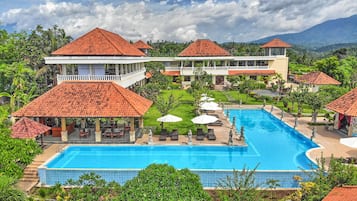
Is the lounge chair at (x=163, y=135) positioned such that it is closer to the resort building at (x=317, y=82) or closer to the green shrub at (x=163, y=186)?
the green shrub at (x=163, y=186)

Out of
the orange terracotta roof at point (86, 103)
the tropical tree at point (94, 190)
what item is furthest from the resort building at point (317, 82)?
the tropical tree at point (94, 190)

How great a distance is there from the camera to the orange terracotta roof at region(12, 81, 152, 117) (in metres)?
19.8

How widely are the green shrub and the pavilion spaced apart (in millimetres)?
11917

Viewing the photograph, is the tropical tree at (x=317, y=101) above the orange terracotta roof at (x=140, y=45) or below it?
below

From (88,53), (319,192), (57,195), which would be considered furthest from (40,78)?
(319,192)

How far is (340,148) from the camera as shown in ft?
63.0

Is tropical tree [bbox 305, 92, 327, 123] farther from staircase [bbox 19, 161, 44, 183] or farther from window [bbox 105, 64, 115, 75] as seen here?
staircase [bbox 19, 161, 44, 183]

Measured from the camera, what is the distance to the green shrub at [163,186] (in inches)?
279

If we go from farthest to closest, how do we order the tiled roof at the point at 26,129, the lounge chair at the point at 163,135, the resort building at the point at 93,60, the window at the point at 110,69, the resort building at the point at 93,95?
the window at the point at 110,69, the resort building at the point at 93,60, the lounge chair at the point at 163,135, the resort building at the point at 93,95, the tiled roof at the point at 26,129

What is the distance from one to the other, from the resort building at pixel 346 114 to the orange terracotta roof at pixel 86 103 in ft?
50.9

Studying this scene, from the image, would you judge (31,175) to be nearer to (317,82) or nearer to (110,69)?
(110,69)

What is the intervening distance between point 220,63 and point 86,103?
3572cm

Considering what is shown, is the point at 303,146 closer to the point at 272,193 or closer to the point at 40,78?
the point at 272,193

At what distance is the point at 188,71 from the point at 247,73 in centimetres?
1060
